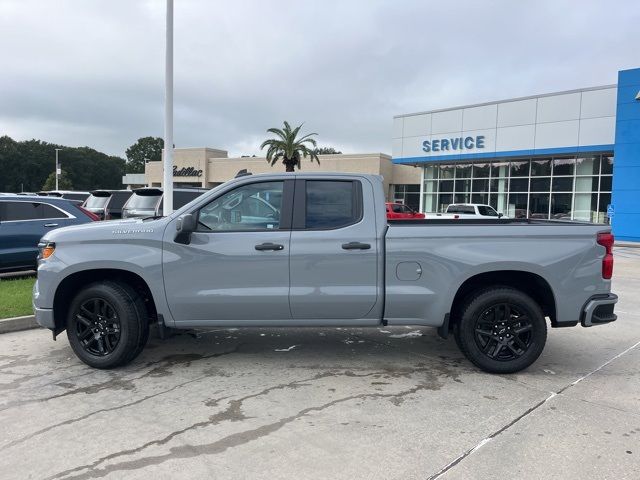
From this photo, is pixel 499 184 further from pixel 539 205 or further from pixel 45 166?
pixel 45 166

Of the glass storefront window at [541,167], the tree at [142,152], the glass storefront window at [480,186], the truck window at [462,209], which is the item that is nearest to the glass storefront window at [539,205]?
the glass storefront window at [541,167]

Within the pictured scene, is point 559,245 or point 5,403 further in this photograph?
point 559,245

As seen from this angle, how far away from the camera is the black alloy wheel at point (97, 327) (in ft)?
16.6

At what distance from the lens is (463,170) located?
33.8 m

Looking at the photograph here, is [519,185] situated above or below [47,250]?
above

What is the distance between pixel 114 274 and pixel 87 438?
72.5 inches

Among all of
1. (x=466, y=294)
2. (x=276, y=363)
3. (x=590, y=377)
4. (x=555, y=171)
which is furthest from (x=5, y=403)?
(x=555, y=171)

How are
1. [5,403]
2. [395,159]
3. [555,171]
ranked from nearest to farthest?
[5,403] < [555,171] < [395,159]

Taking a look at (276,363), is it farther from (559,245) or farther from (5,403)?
(559,245)

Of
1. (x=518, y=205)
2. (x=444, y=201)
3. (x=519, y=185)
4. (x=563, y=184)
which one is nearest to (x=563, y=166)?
(x=563, y=184)

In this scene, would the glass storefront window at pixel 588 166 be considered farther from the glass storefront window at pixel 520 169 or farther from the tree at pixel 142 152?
the tree at pixel 142 152

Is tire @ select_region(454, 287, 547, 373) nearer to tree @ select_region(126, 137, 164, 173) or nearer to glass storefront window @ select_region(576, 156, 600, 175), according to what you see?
glass storefront window @ select_region(576, 156, 600, 175)

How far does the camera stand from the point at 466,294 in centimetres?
516

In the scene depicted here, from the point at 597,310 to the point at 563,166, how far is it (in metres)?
27.3
